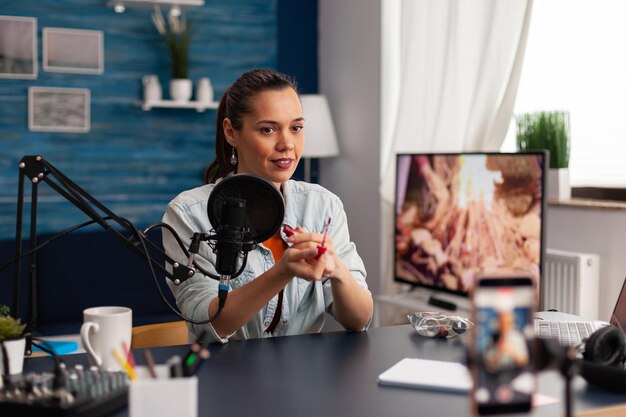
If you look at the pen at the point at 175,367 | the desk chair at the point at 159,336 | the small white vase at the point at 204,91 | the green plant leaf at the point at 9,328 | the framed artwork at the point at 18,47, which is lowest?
the desk chair at the point at 159,336

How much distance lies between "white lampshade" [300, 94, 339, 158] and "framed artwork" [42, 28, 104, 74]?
3.83 ft

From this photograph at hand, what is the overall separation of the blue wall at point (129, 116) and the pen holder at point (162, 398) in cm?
337

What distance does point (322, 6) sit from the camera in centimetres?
468

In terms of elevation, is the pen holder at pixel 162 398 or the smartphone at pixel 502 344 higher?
the smartphone at pixel 502 344

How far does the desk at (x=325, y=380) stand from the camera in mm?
1150

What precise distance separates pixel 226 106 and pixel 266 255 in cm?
44

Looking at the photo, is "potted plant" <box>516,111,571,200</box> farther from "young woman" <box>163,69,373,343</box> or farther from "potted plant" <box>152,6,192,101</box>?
"potted plant" <box>152,6,192,101</box>

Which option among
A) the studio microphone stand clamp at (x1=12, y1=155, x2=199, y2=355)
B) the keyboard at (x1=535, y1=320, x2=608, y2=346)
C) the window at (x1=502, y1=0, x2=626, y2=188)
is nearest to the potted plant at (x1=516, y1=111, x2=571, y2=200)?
the window at (x1=502, y1=0, x2=626, y2=188)

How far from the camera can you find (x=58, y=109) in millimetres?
4176

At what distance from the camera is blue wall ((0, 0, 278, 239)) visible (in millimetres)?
4109

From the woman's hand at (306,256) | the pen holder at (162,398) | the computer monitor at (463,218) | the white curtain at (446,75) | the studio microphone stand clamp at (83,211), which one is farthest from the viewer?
the white curtain at (446,75)

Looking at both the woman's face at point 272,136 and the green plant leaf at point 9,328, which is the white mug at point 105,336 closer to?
the green plant leaf at point 9,328

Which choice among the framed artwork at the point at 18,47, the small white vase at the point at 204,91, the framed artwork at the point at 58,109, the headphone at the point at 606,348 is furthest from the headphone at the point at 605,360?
the framed artwork at the point at 18,47

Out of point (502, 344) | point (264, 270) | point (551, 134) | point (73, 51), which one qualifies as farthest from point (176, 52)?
point (502, 344)
